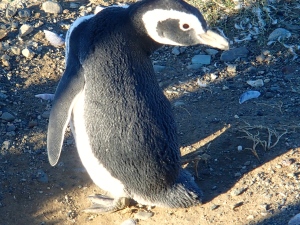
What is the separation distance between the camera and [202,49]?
4.14 m

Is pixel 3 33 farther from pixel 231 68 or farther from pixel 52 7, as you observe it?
pixel 231 68

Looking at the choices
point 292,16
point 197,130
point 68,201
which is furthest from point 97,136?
point 292,16

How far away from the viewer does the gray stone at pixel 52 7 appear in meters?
4.35

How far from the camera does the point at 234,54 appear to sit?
4066 mm

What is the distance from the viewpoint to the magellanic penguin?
8.93 ft

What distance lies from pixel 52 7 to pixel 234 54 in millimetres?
1269

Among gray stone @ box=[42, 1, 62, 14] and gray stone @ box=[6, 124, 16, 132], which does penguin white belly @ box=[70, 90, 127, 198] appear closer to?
gray stone @ box=[6, 124, 16, 132]

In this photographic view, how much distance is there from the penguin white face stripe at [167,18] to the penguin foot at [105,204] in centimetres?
78

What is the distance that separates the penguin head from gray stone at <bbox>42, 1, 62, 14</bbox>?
1793mm

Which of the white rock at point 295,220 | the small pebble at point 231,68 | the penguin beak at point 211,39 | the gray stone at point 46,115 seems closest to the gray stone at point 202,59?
the small pebble at point 231,68

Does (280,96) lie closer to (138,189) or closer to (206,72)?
(206,72)

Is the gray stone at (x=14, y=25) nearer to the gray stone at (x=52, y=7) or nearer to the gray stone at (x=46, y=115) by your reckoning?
the gray stone at (x=52, y=7)

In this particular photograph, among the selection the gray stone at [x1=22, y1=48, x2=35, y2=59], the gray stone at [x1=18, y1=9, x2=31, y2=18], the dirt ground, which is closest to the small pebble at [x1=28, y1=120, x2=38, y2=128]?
the dirt ground

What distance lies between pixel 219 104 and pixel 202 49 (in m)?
0.60
